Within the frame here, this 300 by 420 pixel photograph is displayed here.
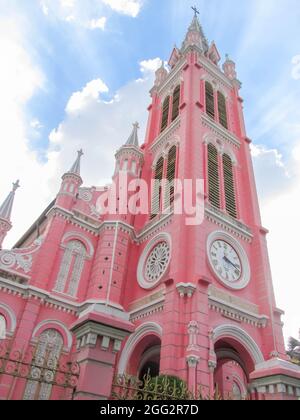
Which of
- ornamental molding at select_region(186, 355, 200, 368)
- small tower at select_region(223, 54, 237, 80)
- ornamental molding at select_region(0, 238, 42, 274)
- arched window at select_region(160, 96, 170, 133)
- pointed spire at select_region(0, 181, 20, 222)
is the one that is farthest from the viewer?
small tower at select_region(223, 54, 237, 80)

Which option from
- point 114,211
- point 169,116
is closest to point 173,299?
point 114,211

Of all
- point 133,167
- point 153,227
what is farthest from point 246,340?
point 133,167

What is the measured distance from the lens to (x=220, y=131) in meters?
22.8

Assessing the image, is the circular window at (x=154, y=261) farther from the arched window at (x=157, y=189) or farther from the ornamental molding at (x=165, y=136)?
the ornamental molding at (x=165, y=136)

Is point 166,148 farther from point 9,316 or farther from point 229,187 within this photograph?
point 9,316

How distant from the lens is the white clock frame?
51.1ft

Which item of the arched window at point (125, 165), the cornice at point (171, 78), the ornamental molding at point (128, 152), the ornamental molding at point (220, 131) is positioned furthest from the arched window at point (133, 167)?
the cornice at point (171, 78)

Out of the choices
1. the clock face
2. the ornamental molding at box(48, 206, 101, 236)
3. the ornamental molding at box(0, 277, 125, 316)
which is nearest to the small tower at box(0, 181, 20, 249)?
the ornamental molding at box(48, 206, 101, 236)

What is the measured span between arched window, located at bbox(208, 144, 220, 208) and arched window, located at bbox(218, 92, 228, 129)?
4.13m

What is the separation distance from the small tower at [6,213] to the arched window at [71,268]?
3721 millimetres

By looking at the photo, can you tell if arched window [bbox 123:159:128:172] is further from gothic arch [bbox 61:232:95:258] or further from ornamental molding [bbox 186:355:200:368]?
ornamental molding [bbox 186:355:200:368]

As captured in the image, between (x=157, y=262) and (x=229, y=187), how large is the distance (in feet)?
23.0

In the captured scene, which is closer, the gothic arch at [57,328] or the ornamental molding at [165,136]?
the gothic arch at [57,328]

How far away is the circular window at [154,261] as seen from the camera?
16.2 metres
